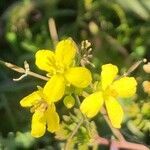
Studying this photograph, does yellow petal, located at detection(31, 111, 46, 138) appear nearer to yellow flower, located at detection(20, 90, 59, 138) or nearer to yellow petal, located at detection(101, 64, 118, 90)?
yellow flower, located at detection(20, 90, 59, 138)

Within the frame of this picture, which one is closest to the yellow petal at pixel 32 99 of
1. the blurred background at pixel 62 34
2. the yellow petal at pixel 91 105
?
the yellow petal at pixel 91 105

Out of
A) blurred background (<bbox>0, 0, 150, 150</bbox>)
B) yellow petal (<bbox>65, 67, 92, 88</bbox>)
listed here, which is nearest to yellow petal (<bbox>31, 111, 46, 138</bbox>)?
yellow petal (<bbox>65, 67, 92, 88</bbox>)

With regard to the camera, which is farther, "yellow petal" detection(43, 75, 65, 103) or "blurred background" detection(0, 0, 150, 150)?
"blurred background" detection(0, 0, 150, 150)

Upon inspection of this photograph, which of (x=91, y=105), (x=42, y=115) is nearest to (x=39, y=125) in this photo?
(x=42, y=115)

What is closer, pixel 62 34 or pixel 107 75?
pixel 107 75

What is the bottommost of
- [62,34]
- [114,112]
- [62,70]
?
[114,112]

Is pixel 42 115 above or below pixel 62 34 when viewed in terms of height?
below

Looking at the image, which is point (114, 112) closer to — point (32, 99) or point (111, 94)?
point (111, 94)
